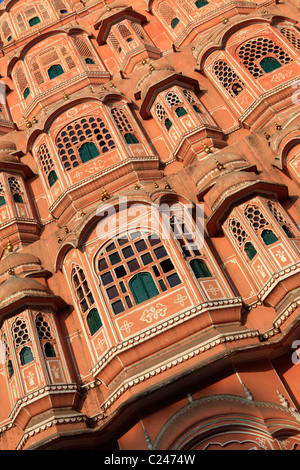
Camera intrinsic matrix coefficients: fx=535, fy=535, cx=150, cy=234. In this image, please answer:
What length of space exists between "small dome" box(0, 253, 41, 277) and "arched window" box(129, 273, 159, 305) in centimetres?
323

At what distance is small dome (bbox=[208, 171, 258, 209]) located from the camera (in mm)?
12031

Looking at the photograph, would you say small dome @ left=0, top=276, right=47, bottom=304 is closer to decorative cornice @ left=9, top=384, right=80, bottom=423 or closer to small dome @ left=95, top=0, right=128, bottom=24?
decorative cornice @ left=9, top=384, right=80, bottom=423

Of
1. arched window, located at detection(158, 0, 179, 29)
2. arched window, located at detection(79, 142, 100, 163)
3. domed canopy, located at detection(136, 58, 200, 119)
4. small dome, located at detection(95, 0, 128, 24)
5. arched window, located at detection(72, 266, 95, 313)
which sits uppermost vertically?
small dome, located at detection(95, 0, 128, 24)

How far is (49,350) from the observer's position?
460 inches

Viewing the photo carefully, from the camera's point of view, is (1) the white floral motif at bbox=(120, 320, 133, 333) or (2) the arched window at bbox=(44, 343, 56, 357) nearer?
(1) the white floral motif at bbox=(120, 320, 133, 333)

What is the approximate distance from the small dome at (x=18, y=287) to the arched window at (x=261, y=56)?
8757 millimetres

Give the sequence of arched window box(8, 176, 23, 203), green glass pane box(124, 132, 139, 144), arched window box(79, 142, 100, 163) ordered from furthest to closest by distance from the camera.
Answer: arched window box(8, 176, 23, 203) < green glass pane box(124, 132, 139, 144) < arched window box(79, 142, 100, 163)

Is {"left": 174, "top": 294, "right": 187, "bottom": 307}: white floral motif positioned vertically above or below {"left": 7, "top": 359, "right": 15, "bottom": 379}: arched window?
below

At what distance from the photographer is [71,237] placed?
13.0 metres

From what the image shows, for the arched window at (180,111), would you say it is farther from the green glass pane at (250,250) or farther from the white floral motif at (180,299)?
the white floral motif at (180,299)

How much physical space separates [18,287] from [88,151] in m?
5.20

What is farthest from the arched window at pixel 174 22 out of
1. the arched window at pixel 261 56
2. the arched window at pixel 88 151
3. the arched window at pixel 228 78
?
the arched window at pixel 88 151

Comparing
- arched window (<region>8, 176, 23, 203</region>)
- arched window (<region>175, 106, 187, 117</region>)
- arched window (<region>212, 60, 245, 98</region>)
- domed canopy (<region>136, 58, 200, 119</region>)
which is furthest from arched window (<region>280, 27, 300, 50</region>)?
arched window (<region>8, 176, 23, 203</region>)

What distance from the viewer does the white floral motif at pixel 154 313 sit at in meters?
10.9
